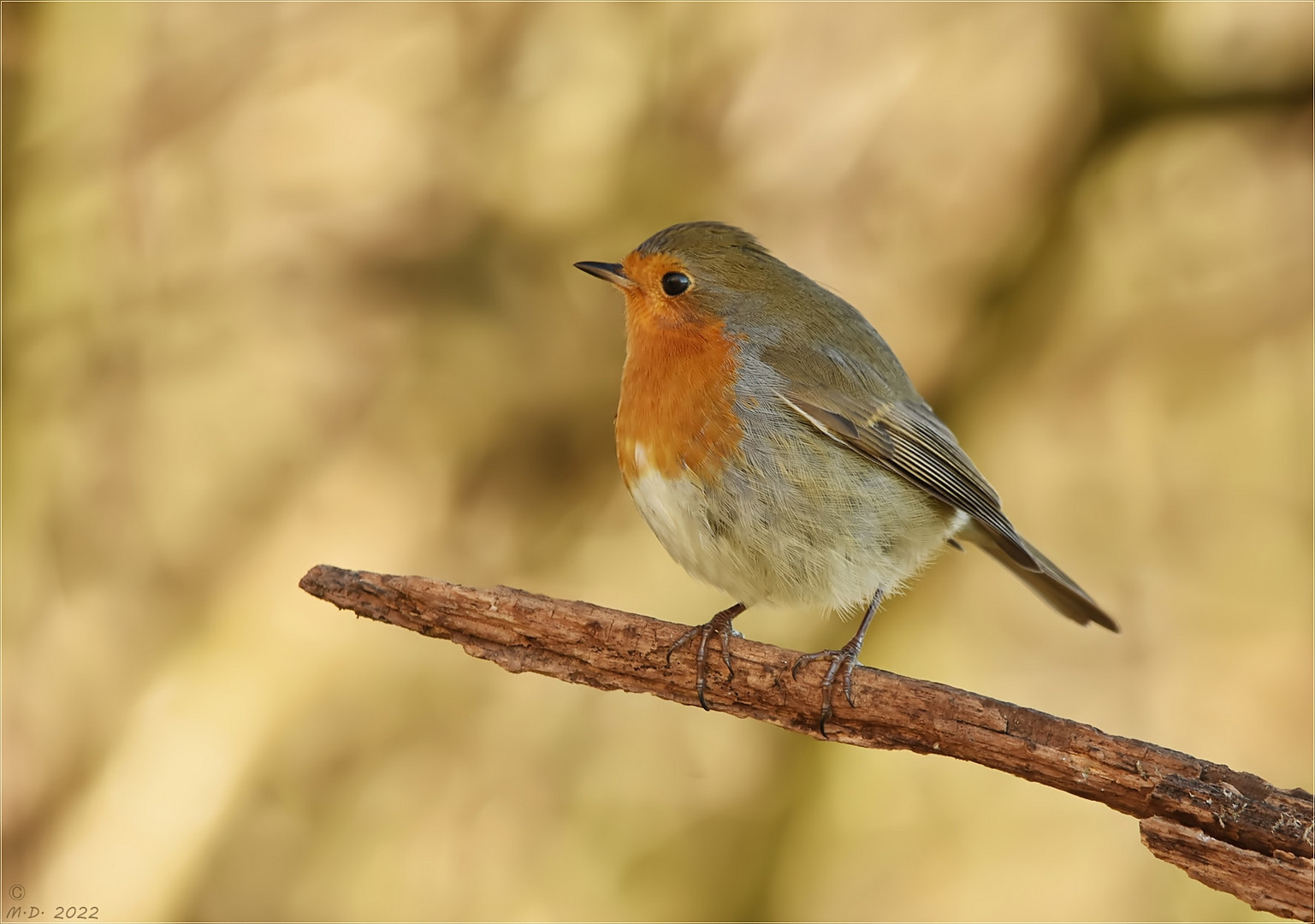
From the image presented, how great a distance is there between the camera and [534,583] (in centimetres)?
471

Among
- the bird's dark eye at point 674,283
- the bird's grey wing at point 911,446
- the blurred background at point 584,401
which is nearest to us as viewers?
the bird's grey wing at point 911,446

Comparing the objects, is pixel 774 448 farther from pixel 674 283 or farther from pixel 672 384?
pixel 674 283

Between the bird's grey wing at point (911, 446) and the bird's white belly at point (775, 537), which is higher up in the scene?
the bird's grey wing at point (911, 446)

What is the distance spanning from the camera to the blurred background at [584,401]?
444 centimetres

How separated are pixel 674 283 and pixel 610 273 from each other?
0.22m

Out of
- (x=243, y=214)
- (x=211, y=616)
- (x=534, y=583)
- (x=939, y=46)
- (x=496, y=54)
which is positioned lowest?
(x=211, y=616)

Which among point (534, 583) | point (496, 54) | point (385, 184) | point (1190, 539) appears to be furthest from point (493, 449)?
point (1190, 539)

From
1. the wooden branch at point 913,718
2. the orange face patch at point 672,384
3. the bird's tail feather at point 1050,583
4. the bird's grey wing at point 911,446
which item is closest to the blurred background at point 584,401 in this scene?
the bird's tail feather at point 1050,583

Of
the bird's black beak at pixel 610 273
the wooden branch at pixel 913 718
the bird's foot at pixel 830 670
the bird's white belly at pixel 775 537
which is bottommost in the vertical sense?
the wooden branch at pixel 913 718

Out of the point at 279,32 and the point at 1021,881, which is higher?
the point at 279,32

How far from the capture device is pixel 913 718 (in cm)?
264

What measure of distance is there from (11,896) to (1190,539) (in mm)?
4885

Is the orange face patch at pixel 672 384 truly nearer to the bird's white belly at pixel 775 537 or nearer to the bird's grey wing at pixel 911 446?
the bird's white belly at pixel 775 537

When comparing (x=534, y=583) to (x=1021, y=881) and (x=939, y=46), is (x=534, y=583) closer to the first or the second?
(x=1021, y=881)
